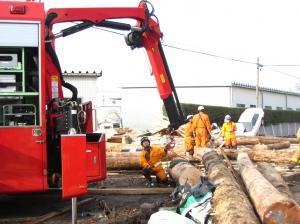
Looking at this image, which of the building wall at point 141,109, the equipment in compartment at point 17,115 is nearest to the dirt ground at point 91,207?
the equipment in compartment at point 17,115

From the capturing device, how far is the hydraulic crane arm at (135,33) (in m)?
8.70

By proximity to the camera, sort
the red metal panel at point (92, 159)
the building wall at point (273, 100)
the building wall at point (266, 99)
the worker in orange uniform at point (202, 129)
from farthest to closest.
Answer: the building wall at point (273, 100), the building wall at point (266, 99), the worker in orange uniform at point (202, 129), the red metal panel at point (92, 159)

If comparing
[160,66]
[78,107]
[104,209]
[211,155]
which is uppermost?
[160,66]

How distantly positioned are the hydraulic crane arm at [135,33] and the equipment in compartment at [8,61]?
0.90 meters

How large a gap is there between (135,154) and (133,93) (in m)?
27.4

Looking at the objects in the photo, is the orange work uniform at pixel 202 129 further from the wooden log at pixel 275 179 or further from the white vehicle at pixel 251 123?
the white vehicle at pixel 251 123

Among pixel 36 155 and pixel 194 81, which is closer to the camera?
pixel 36 155

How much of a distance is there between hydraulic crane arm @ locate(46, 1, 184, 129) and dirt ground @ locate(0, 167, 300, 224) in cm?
197

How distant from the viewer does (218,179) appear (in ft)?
27.4

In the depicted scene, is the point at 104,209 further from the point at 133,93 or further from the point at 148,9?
the point at 133,93

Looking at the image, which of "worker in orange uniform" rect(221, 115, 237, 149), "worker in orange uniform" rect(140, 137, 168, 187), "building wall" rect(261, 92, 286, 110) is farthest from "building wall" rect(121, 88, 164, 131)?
"worker in orange uniform" rect(140, 137, 168, 187)

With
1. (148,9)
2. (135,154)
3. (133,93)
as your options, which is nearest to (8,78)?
(148,9)

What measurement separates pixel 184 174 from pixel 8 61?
4.11m

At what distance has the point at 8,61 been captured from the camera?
7621 millimetres
